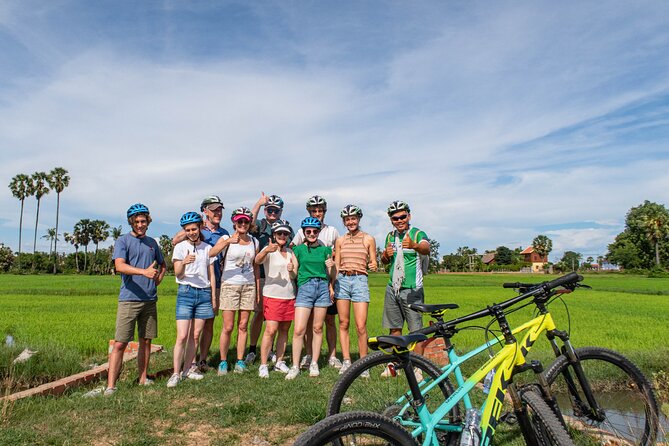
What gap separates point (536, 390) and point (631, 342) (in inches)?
360

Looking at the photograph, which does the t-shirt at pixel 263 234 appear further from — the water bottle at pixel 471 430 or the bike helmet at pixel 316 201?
the water bottle at pixel 471 430

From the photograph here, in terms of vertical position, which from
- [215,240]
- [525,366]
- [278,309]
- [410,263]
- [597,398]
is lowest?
[597,398]

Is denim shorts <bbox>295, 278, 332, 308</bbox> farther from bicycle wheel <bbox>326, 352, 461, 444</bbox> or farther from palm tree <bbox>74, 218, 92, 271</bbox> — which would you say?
palm tree <bbox>74, 218, 92, 271</bbox>

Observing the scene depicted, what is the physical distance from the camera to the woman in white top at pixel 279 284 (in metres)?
6.07

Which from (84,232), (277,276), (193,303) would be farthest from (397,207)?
(84,232)

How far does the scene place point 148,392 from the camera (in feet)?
17.5

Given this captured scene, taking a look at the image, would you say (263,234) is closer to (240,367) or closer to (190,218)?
(190,218)

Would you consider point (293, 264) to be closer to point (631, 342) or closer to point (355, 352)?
point (355, 352)

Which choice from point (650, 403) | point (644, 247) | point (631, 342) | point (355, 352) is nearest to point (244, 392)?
point (355, 352)

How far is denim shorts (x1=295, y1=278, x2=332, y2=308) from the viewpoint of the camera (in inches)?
236

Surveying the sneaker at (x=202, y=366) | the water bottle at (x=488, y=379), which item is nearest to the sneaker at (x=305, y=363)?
the sneaker at (x=202, y=366)

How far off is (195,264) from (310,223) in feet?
5.11

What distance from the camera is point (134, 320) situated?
5445 mm

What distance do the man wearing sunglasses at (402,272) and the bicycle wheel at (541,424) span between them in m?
2.72
